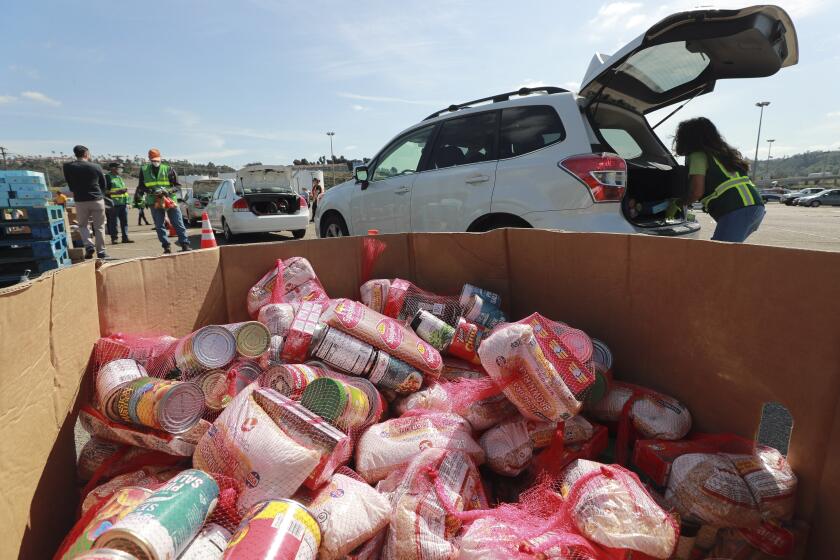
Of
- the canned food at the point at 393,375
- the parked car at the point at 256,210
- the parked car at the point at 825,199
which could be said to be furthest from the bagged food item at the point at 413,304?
the parked car at the point at 825,199

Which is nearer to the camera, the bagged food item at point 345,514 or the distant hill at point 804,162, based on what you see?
the bagged food item at point 345,514

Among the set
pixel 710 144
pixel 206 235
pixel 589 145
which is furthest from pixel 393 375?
pixel 710 144

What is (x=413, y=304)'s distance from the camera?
8.17ft

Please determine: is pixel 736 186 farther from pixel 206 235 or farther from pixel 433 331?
pixel 206 235

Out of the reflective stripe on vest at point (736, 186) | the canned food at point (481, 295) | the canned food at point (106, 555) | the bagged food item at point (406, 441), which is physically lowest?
the bagged food item at point (406, 441)

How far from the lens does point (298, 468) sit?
1273 millimetres

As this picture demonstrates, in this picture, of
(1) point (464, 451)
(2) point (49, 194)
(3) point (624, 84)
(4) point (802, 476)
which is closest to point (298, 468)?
(1) point (464, 451)

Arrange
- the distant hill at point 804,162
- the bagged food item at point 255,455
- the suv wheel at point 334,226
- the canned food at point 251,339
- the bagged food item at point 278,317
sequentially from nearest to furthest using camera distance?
1. the bagged food item at point 255,455
2. the canned food at point 251,339
3. the bagged food item at point 278,317
4. the suv wheel at point 334,226
5. the distant hill at point 804,162

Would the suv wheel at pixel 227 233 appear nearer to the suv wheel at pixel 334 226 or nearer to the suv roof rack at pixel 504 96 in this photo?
the suv wheel at pixel 334 226

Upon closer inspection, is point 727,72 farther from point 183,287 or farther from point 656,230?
point 183,287

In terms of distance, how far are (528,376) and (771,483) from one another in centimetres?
79

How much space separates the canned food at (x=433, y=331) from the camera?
2227mm

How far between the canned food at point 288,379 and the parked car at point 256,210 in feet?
29.1

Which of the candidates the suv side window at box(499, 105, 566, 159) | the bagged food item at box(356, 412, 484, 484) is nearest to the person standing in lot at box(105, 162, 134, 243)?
the suv side window at box(499, 105, 566, 159)
